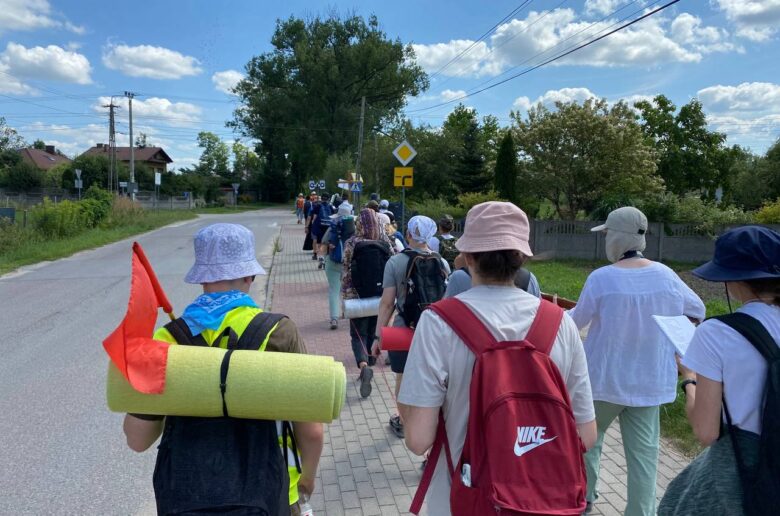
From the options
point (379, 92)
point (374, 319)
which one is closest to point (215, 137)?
point (379, 92)

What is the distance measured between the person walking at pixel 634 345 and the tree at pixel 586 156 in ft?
58.9

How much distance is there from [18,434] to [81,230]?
21.9m

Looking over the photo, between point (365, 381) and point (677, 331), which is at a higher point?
point (677, 331)

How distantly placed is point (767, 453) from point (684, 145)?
40.9 metres

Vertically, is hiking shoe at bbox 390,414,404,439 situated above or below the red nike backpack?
below

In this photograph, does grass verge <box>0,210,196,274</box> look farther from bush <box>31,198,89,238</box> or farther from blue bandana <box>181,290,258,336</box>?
blue bandana <box>181,290,258,336</box>

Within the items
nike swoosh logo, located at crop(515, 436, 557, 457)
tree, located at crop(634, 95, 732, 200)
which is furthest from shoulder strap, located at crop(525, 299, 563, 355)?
tree, located at crop(634, 95, 732, 200)

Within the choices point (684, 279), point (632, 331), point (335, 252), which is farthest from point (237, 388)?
point (684, 279)

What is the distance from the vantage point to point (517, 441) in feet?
5.26

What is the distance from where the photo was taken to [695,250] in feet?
57.1

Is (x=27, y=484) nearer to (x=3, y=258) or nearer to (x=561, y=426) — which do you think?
(x=561, y=426)

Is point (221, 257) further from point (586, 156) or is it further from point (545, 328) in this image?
point (586, 156)

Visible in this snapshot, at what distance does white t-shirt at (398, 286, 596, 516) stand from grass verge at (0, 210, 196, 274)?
15.7 m

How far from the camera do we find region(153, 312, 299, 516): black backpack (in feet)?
5.50
